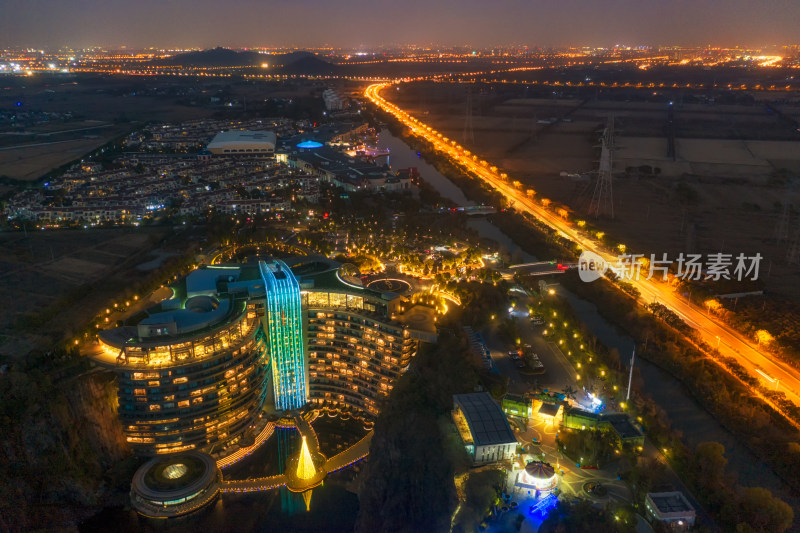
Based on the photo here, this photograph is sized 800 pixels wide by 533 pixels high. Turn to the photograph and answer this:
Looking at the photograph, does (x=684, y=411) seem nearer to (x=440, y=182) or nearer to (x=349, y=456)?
(x=349, y=456)

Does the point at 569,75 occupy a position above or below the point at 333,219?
above

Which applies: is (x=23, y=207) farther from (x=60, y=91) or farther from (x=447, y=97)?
(x=60, y=91)

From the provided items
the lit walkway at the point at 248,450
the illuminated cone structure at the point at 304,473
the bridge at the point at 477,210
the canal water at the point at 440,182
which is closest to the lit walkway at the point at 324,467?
the illuminated cone structure at the point at 304,473

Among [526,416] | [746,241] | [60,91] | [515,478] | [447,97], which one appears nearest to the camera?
[515,478]

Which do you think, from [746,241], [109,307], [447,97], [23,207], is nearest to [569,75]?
[447,97]

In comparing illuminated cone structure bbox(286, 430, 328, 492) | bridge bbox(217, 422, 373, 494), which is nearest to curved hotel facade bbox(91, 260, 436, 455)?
bridge bbox(217, 422, 373, 494)

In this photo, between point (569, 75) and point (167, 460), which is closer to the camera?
point (167, 460)

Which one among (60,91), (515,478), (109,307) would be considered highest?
(60,91)
